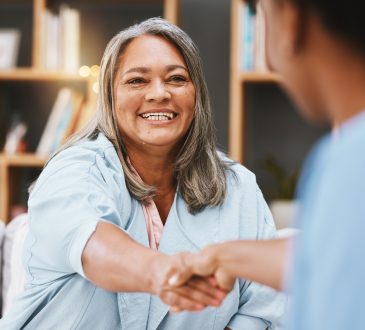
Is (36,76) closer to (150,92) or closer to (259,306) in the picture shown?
(150,92)

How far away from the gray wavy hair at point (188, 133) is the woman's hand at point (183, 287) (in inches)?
18.2

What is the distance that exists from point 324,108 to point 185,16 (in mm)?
3021

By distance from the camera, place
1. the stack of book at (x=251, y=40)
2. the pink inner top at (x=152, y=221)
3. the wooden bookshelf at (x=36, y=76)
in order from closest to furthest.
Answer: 1. the pink inner top at (x=152, y=221)
2. the stack of book at (x=251, y=40)
3. the wooden bookshelf at (x=36, y=76)

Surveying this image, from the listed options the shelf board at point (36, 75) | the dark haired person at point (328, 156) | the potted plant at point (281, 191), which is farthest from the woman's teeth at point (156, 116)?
the shelf board at point (36, 75)

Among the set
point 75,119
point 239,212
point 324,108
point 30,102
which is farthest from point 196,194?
point 30,102

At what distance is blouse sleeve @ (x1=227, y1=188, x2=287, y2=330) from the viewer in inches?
68.6

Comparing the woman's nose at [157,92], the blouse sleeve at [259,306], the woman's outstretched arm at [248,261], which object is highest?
the woman's nose at [157,92]

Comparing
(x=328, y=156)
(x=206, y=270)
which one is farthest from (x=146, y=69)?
(x=328, y=156)

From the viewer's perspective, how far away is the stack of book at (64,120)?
3635 mm

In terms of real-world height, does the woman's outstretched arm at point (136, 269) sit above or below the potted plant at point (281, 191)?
above

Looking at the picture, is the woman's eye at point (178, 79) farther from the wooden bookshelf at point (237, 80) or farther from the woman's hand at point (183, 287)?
the wooden bookshelf at point (237, 80)

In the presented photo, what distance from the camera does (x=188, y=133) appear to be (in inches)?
73.9

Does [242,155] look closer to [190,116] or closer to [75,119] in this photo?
[75,119]

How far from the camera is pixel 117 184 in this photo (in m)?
1.67
